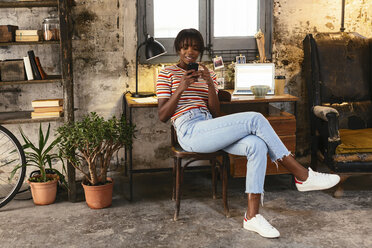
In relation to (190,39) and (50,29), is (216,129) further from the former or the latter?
(50,29)

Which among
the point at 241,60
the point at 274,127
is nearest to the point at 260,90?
the point at 274,127

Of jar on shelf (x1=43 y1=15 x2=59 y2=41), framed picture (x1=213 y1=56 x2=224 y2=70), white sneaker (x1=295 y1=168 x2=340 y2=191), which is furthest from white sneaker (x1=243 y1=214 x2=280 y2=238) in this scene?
jar on shelf (x1=43 y1=15 x2=59 y2=41)

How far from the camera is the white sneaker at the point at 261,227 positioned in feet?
9.39

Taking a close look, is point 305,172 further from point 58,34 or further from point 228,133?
point 58,34

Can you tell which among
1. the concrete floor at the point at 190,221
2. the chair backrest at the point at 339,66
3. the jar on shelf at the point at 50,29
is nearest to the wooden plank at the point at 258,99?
the chair backrest at the point at 339,66

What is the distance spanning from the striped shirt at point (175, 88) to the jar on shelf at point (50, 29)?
0.97 m

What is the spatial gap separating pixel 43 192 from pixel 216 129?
155 centimetres

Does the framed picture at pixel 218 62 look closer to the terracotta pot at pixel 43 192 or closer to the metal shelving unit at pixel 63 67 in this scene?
the metal shelving unit at pixel 63 67

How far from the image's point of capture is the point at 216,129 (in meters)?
2.98

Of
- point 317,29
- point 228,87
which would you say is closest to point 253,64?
point 228,87

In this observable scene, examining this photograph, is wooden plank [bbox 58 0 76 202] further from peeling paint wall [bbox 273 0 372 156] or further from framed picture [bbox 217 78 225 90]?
peeling paint wall [bbox 273 0 372 156]

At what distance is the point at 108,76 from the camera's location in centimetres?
411

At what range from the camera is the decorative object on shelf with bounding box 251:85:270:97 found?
3.71 metres

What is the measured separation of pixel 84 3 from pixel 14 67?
3.16 feet
